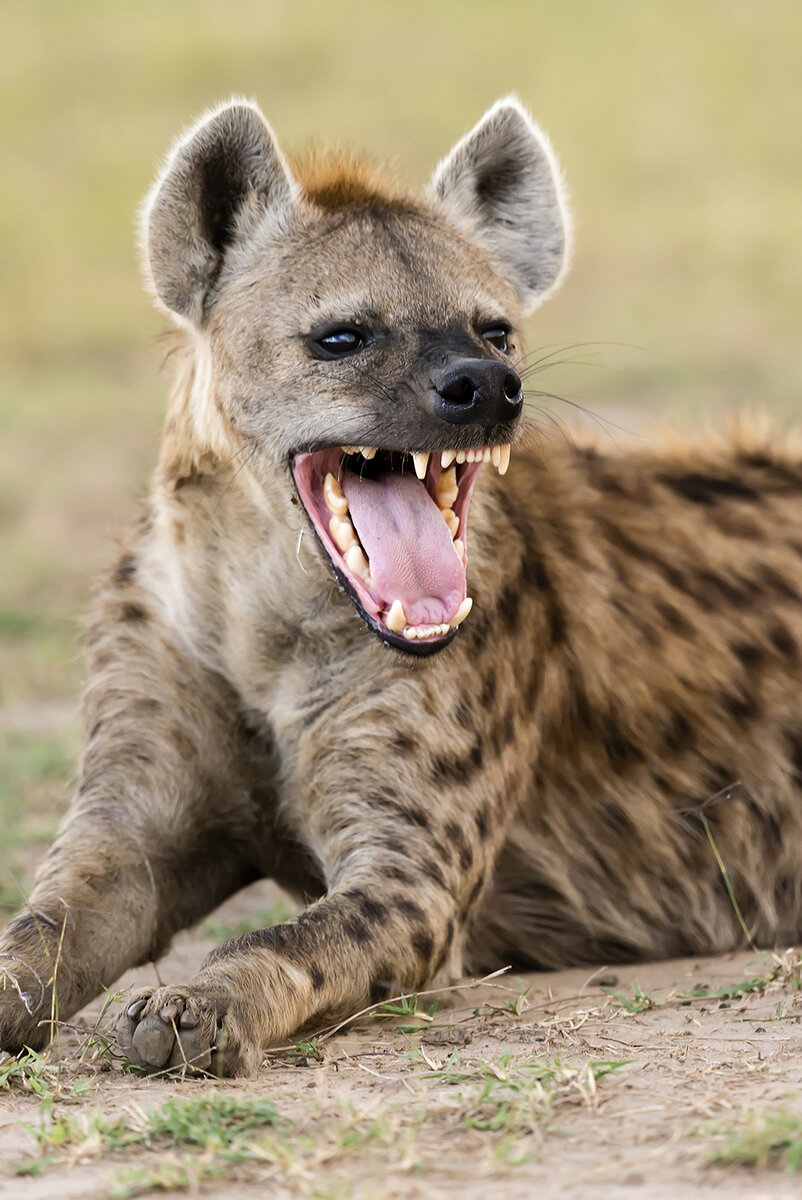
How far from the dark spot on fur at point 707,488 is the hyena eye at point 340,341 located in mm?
1035

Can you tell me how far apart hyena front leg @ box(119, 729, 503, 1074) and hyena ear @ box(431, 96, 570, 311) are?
1090 mm

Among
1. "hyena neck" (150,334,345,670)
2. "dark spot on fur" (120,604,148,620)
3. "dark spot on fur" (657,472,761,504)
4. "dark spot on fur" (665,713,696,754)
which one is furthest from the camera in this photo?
"dark spot on fur" (657,472,761,504)

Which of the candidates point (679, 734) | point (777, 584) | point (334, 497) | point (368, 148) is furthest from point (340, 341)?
point (368, 148)

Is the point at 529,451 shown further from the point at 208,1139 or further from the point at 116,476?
the point at 116,476

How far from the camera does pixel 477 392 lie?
290 centimetres

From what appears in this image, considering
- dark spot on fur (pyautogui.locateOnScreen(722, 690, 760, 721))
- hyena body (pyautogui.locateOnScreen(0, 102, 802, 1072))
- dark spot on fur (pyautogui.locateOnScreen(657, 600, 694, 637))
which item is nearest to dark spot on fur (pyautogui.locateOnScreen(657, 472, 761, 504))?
hyena body (pyautogui.locateOnScreen(0, 102, 802, 1072))

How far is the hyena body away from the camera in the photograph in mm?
2984

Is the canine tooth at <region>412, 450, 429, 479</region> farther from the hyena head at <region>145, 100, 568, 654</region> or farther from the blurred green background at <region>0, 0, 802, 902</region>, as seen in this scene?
the blurred green background at <region>0, 0, 802, 902</region>

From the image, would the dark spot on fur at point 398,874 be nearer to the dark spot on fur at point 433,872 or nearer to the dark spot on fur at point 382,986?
the dark spot on fur at point 433,872

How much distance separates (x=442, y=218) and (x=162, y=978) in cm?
154

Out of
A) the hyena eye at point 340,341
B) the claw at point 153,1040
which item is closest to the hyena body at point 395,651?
the hyena eye at point 340,341

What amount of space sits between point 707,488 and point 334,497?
1.14 meters

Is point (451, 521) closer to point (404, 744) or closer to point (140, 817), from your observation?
point (404, 744)

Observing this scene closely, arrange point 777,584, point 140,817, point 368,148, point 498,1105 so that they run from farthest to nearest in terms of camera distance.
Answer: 1. point 368,148
2. point 777,584
3. point 140,817
4. point 498,1105
